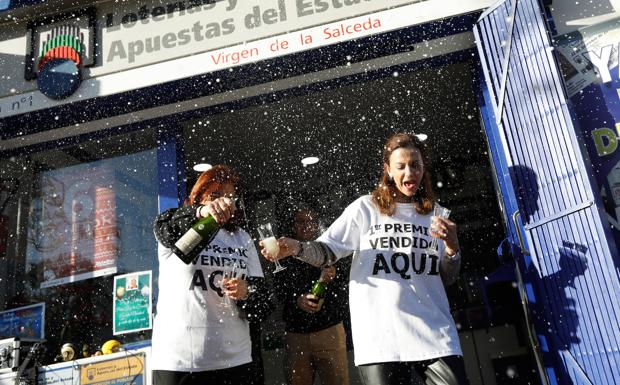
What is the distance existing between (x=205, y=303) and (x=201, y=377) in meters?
0.37

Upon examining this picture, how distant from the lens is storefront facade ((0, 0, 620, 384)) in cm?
378

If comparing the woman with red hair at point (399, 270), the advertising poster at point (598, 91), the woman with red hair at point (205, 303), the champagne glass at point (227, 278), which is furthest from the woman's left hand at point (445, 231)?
the advertising poster at point (598, 91)

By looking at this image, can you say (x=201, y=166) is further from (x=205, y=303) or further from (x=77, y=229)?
(x=205, y=303)

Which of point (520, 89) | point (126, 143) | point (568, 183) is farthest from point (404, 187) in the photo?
point (126, 143)

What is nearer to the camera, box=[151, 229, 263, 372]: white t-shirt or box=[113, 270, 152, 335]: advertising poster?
box=[151, 229, 263, 372]: white t-shirt

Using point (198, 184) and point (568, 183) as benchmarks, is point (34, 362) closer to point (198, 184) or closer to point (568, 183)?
point (198, 184)

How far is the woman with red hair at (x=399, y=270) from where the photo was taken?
2354 millimetres

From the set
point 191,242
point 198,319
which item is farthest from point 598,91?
point 198,319


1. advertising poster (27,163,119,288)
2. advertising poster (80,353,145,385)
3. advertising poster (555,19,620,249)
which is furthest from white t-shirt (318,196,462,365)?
advertising poster (27,163,119,288)

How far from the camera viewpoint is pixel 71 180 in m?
6.10

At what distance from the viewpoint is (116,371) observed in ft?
13.6

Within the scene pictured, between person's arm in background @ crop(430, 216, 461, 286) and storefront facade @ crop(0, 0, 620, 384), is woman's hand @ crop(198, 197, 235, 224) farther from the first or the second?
storefront facade @ crop(0, 0, 620, 384)

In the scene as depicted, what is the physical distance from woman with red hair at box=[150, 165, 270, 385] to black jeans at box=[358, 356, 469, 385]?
29.1 inches

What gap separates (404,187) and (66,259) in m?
4.61
